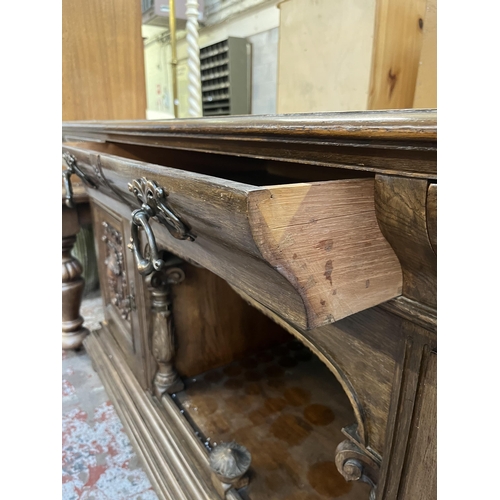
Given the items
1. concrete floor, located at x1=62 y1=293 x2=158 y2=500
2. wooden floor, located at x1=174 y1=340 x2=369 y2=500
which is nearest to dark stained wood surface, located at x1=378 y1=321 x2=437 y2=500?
wooden floor, located at x1=174 y1=340 x2=369 y2=500

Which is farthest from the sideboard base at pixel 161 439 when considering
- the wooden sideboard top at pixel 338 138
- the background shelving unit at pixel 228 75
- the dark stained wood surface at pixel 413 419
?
the background shelving unit at pixel 228 75

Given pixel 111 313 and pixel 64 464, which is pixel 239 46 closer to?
pixel 111 313

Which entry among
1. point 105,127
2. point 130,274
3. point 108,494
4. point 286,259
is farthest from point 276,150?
point 108,494

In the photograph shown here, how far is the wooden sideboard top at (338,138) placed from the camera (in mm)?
314

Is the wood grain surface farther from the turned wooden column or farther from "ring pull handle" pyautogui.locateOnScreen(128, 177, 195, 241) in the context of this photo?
the turned wooden column

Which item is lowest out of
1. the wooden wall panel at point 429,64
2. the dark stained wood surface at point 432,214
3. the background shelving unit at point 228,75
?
the dark stained wood surface at point 432,214

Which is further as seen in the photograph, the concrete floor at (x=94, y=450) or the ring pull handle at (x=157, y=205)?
the concrete floor at (x=94, y=450)

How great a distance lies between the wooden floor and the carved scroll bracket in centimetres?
5

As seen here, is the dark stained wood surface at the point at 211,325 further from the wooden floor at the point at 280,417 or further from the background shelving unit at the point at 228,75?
the background shelving unit at the point at 228,75

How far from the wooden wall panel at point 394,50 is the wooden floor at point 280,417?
71cm

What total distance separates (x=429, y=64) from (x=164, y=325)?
79 centimetres

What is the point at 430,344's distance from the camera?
395mm

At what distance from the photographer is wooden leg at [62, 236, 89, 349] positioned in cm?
150
